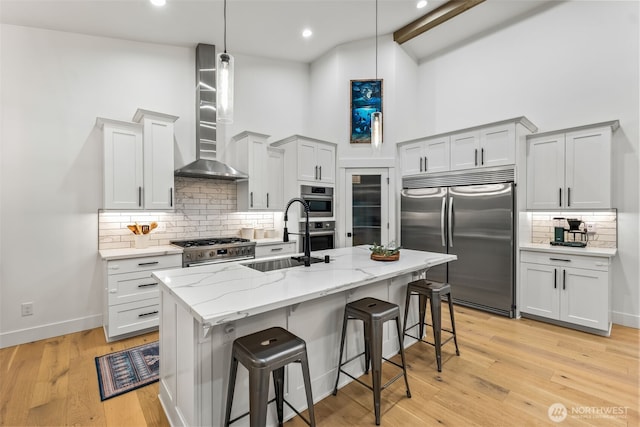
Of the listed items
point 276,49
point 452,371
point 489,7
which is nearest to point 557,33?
point 489,7

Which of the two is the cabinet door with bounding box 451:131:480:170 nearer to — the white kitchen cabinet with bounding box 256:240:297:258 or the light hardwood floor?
the light hardwood floor

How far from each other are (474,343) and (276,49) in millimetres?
5024

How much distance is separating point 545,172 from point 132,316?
5.25m

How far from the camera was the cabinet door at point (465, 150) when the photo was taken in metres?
4.11

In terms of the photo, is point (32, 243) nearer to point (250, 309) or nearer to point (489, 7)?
point (250, 309)

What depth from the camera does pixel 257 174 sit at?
440 cm

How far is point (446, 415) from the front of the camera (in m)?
2.02

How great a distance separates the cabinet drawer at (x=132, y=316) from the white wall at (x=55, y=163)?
712 mm

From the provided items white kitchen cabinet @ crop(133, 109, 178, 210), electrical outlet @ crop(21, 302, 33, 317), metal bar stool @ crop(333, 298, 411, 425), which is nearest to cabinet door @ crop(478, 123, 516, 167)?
metal bar stool @ crop(333, 298, 411, 425)

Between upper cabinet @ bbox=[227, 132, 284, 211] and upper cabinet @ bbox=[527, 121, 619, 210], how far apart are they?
3.56 m

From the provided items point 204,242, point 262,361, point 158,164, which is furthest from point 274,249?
point 262,361

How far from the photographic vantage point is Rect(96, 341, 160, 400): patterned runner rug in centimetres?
233

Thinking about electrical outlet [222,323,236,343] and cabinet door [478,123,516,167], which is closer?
electrical outlet [222,323,236,343]

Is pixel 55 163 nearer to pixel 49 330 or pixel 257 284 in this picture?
pixel 49 330
